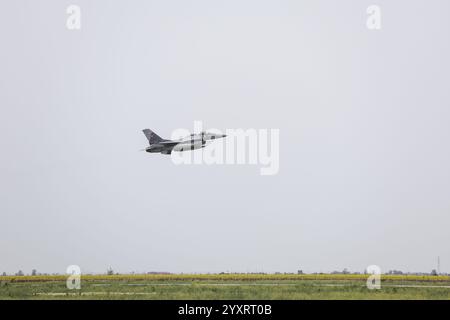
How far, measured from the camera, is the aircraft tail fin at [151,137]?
108 metres

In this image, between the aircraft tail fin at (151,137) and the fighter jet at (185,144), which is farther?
the aircraft tail fin at (151,137)

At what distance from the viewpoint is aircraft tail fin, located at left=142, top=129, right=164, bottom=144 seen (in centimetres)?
10760

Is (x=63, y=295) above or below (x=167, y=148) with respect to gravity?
below

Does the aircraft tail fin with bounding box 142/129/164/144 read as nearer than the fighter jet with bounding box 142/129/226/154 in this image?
No

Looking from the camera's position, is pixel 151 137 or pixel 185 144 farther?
pixel 151 137

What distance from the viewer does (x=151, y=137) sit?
10862cm
